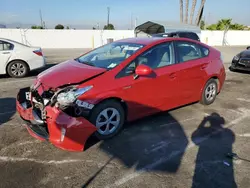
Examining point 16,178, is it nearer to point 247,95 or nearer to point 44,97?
point 44,97

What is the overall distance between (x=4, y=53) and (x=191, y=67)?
246 inches

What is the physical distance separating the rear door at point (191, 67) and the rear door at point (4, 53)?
234 inches

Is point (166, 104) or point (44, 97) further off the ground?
point (44, 97)

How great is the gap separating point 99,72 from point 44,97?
35.2 inches

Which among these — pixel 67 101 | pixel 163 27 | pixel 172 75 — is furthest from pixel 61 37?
pixel 67 101

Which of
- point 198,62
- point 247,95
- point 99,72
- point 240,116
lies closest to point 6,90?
point 99,72

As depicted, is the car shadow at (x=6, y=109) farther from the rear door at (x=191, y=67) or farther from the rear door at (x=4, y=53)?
the rear door at (x=191, y=67)

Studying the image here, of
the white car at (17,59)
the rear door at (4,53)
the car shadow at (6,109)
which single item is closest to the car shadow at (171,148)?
the car shadow at (6,109)

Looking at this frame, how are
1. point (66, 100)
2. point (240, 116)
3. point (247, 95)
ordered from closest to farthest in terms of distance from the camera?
point (66, 100)
point (240, 116)
point (247, 95)

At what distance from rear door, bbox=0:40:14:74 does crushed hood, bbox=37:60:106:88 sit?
470 centimetres

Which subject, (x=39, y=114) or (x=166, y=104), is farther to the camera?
(x=166, y=104)

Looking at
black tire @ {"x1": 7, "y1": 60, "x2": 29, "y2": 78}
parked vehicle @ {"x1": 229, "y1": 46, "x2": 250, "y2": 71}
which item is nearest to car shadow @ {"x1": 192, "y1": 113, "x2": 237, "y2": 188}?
parked vehicle @ {"x1": 229, "y1": 46, "x2": 250, "y2": 71}

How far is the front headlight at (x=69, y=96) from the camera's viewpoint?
120 inches

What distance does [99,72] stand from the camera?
348 cm
